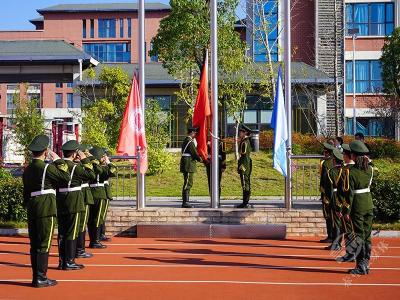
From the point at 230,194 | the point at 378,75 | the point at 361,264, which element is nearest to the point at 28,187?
the point at 361,264

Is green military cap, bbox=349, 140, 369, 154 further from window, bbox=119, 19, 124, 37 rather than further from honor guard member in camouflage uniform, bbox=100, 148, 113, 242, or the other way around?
window, bbox=119, 19, 124, 37

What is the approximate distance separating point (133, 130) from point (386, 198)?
5.66 meters

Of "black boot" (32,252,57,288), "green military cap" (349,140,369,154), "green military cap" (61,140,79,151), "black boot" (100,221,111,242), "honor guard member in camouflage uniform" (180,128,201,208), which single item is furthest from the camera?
"honor guard member in camouflage uniform" (180,128,201,208)

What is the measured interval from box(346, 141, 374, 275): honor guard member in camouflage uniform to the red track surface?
0.31 meters

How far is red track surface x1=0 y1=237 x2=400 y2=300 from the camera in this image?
28.7 feet

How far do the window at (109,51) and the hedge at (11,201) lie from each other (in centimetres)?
5040

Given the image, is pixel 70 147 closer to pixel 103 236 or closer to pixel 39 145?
pixel 39 145

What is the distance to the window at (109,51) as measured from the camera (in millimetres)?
65562

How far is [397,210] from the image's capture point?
15.2 metres

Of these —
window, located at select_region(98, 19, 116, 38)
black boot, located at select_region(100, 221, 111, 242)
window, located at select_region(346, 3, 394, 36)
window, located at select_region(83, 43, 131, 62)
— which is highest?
window, located at select_region(98, 19, 116, 38)

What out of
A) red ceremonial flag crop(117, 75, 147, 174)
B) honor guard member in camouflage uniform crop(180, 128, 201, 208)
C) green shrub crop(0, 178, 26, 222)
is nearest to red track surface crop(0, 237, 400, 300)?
green shrub crop(0, 178, 26, 222)

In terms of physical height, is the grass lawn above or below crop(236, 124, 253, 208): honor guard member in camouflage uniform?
below

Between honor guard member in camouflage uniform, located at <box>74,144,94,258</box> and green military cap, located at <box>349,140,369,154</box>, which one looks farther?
honor guard member in camouflage uniform, located at <box>74,144,94,258</box>

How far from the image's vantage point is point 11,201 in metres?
15.7
